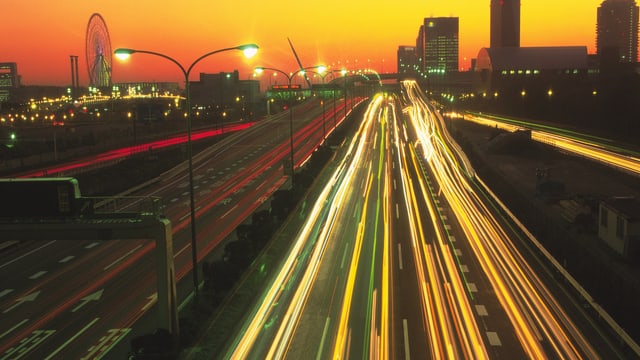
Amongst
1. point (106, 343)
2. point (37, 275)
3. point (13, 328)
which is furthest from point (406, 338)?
point (37, 275)

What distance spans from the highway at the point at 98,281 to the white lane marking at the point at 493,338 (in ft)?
35.4

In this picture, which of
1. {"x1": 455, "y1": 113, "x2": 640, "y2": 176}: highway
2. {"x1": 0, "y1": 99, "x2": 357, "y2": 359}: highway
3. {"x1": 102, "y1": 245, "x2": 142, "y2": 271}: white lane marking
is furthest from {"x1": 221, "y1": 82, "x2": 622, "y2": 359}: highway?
{"x1": 455, "y1": 113, "x2": 640, "y2": 176}: highway

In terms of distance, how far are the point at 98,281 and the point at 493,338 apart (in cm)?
1663

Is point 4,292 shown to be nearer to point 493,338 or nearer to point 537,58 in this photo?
point 493,338

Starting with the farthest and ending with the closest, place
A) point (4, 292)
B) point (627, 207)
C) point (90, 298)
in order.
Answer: point (627, 207), point (4, 292), point (90, 298)

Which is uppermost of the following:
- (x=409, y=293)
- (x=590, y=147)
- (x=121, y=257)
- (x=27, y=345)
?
(x=590, y=147)

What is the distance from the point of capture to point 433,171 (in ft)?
179

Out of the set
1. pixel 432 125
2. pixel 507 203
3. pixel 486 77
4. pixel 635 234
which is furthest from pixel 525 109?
pixel 635 234

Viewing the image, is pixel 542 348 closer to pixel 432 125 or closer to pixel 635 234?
pixel 635 234

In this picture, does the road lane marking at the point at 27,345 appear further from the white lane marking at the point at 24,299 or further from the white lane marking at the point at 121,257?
the white lane marking at the point at 121,257

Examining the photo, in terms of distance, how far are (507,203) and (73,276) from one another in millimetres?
26021

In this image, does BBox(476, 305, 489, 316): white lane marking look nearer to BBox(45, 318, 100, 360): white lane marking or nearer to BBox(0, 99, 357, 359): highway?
BBox(0, 99, 357, 359): highway

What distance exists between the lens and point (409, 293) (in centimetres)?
2222

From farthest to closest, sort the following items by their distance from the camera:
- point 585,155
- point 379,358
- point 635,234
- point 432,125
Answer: point 432,125, point 585,155, point 635,234, point 379,358
